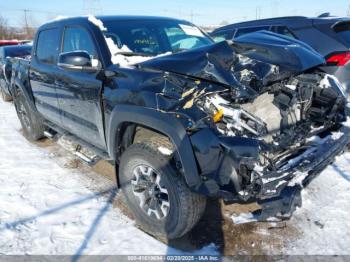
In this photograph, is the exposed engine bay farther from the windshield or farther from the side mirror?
the side mirror

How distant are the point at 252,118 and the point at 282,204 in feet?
2.20

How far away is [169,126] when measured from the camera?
2.43 m

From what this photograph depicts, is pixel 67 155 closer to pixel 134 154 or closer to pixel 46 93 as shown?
pixel 46 93

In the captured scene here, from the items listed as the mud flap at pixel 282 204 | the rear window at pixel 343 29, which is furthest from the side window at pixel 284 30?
the mud flap at pixel 282 204

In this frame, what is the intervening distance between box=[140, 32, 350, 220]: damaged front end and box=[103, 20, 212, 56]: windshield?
0.69 m

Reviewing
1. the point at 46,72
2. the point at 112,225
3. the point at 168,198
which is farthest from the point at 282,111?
the point at 46,72

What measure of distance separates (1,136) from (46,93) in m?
2.24

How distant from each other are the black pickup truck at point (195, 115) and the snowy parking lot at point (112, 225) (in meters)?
0.30

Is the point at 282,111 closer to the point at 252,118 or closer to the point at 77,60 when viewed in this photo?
the point at 252,118

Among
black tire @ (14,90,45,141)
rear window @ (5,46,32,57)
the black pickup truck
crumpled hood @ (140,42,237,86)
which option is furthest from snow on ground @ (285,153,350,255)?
rear window @ (5,46,32,57)

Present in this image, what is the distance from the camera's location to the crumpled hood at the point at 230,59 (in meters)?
2.60

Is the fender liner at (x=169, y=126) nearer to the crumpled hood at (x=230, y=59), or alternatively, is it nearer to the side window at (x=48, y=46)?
the crumpled hood at (x=230, y=59)

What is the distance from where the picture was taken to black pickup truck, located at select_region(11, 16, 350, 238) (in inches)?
91.7

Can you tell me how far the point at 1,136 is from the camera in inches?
240
